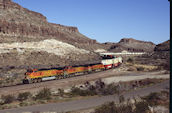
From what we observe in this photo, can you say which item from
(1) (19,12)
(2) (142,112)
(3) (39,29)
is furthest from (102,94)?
(1) (19,12)

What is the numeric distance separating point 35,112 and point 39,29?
89391 millimetres

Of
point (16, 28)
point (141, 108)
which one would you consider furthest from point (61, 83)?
point (16, 28)

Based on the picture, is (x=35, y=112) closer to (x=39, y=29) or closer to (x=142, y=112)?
(x=142, y=112)

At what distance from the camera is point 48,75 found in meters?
36.5

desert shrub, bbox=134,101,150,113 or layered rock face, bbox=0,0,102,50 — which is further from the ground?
layered rock face, bbox=0,0,102,50

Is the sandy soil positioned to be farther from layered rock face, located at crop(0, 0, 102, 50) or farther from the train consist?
layered rock face, located at crop(0, 0, 102, 50)

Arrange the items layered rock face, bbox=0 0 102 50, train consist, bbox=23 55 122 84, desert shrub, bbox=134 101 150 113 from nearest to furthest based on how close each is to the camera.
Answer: desert shrub, bbox=134 101 150 113 → train consist, bbox=23 55 122 84 → layered rock face, bbox=0 0 102 50

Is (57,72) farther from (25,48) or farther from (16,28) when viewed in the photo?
(16,28)

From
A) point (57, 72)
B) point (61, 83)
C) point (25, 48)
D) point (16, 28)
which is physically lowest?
point (61, 83)

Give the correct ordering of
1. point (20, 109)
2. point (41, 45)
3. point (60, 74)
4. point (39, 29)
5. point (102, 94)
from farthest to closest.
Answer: point (39, 29), point (41, 45), point (60, 74), point (102, 94), point (20, 109)

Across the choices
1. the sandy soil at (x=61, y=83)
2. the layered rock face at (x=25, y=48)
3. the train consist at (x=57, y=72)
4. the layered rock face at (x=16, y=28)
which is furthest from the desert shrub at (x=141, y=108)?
the layered rock face at (x=16, y=28)

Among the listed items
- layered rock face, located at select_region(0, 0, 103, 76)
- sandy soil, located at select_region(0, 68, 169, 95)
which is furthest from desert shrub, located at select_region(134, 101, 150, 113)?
layered rock face, located at select_region(0, 0, 103, 76)

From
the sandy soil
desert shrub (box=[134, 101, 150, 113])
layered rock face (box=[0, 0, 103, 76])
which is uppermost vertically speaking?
layered rock face (box=[0, 0, 103, 76])

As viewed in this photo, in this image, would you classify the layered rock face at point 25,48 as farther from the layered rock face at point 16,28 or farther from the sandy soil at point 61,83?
the sandy soil at point 61,83
